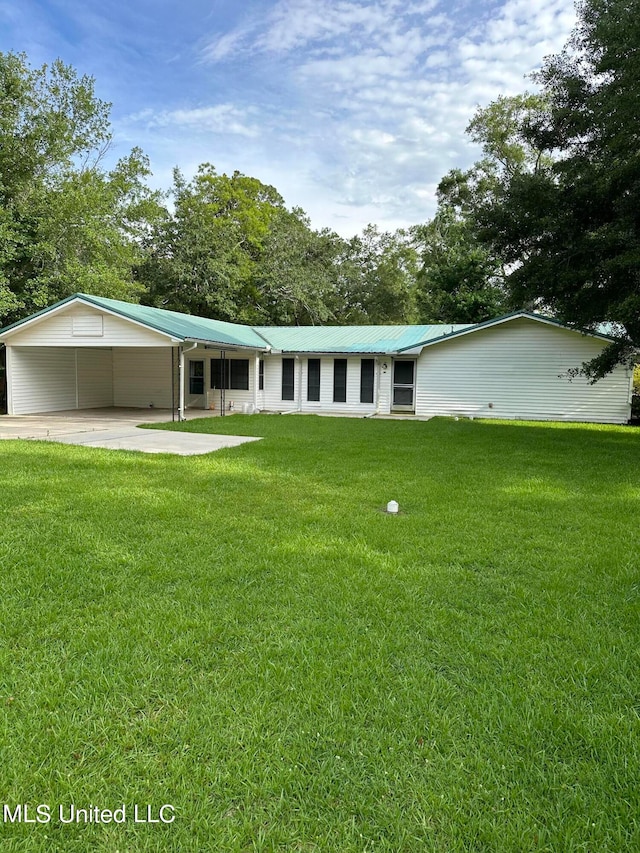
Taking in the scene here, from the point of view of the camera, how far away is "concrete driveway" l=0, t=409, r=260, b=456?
10344 millimetres

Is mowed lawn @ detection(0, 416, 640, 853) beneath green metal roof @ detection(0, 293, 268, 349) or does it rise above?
beneath

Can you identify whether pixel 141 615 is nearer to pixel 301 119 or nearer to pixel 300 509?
pixel 300 509

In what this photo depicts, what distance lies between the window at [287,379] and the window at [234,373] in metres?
1.40

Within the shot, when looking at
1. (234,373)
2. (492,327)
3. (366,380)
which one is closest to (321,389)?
(366,380)

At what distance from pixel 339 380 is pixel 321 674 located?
16.9 metres

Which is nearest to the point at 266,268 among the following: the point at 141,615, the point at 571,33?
the point at 571,33

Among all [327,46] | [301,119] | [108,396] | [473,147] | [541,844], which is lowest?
[541,844]

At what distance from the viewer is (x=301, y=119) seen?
76.5ft

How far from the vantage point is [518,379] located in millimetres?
17562

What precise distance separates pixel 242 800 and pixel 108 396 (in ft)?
67.6

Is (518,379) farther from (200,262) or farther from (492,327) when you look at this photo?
(200,262)

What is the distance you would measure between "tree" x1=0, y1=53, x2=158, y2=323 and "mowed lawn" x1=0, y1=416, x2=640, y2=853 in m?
16.4

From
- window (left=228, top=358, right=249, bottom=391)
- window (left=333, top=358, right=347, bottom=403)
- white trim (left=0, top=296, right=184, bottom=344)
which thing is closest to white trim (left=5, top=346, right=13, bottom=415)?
white trim (left=0, top=296, right=184, bottom=344)

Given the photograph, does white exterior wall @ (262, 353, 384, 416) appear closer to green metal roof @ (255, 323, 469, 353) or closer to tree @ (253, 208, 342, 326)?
green metal roof @ (255, 323, 469, 353)
